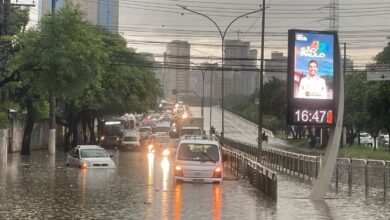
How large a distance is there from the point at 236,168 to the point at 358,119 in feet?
136

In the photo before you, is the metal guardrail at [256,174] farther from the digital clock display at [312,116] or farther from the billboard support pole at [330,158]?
the digital clock display at [312,116]

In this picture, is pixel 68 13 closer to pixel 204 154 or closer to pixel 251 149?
pixel 204 154

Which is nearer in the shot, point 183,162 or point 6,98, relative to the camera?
point 183,162

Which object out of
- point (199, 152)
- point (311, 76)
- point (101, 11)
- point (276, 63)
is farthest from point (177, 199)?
point (101, 11)

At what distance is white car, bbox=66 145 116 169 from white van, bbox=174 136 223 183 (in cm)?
816

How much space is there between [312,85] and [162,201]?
569 cm

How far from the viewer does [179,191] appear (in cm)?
2117

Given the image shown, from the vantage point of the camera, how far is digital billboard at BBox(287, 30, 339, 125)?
19.7 m

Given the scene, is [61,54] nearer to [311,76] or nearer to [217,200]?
[311,76]

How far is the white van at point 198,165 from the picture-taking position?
78.3 feet

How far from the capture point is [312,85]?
65.4ft

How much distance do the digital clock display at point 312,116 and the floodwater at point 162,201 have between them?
228 centimetres

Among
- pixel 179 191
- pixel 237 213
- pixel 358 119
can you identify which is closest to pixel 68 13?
pixel 179 191

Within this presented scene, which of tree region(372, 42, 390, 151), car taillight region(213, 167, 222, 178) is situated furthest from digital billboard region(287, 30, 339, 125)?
tree region(372, 42, 390, 151)
